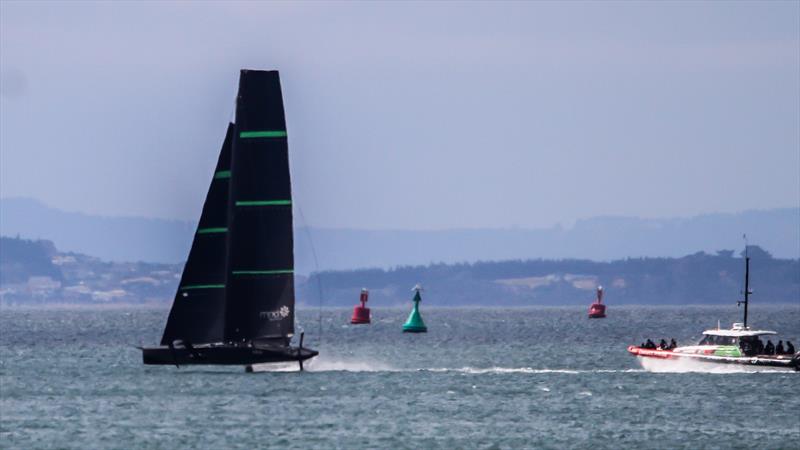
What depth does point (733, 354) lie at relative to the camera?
96.8m

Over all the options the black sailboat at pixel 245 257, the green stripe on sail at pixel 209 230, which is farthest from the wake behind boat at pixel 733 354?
the green stripe on sail at pixel 209 230

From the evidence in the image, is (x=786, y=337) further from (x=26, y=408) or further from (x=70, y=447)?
(x=70, y=447)

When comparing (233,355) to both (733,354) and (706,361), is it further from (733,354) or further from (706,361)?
(733,354)

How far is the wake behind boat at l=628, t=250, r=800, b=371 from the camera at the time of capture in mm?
94688

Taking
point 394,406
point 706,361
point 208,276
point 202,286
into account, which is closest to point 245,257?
point 208,276

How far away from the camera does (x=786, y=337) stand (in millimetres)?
174000

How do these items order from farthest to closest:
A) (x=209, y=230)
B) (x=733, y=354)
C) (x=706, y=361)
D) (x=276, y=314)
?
(x=706, y=361), (x=733, y=354), (x=209, y=230), (x=276, y=314)

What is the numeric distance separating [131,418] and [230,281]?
15915 mm

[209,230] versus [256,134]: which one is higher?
[256,134]

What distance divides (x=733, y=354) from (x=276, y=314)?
23521mm

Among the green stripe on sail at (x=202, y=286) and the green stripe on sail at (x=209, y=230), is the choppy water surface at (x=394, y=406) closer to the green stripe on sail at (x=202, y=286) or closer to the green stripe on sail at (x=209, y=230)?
the green stripe on sail at (x=202, y=286)

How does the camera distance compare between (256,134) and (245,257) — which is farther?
(245,257)

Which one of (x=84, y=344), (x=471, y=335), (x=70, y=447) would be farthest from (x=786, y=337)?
(x=70, y=447)

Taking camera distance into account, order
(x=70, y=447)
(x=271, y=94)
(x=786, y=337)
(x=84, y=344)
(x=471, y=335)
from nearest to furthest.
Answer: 1. (x=70, y=447)
2. (x=271, y=94)
3. (x=84, y=344)
4. (x=786, y=337)
5. (x=471, y=335)
